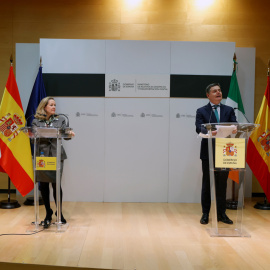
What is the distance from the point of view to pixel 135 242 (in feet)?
14.0

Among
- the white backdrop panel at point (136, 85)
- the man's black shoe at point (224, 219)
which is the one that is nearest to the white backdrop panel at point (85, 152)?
the white backdrop panel at point (136, 85)

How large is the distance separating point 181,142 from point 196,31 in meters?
1.96

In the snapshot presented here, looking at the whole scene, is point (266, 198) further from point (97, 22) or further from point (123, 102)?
point (97, 22)

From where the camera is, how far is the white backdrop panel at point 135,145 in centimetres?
634

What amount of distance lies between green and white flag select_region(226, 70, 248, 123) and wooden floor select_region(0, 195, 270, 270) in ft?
4.85

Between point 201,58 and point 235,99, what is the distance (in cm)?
83

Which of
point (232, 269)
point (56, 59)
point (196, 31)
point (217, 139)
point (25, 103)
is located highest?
point (196, 31)

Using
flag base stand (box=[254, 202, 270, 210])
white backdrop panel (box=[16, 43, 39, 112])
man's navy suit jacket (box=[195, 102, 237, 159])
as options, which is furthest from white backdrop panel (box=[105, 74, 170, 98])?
flag base stand (box=[254, 202, 270, 210])

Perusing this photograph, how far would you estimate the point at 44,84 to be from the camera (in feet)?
20.6

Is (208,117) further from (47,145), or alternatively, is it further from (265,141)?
(47,145)

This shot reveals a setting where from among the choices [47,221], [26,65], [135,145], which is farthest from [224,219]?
[26,65]

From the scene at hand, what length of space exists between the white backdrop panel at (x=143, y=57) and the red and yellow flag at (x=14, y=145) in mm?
1588

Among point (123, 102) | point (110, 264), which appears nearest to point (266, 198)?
point (123, 102)

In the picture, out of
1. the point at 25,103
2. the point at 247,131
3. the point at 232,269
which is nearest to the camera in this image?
the point at 232,269
